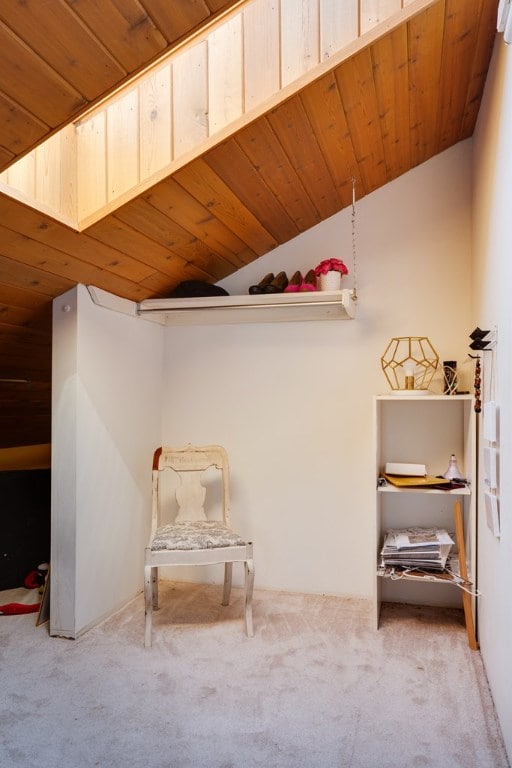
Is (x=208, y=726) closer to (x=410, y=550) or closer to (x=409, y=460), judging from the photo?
(x=410, y=550)

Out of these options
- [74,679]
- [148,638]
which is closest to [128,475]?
[148,638]

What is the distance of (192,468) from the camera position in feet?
10.2

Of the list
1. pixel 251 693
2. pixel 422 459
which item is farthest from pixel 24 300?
pixel 422 459

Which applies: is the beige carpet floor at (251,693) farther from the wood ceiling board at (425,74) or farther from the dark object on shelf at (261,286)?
the wood ceiling board at (425,74)

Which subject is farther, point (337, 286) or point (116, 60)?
point (337, 286)

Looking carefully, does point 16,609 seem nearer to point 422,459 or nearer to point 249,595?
point 249,595

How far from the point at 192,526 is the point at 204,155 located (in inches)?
70.3

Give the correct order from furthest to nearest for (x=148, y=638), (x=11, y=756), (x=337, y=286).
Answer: (x=337, y=286)
(x=148, y=638)
(x=11, y=756)

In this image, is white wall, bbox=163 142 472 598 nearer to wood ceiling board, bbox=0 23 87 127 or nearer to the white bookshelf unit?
the white bookshelf unit

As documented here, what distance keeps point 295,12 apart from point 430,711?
8.25 ft

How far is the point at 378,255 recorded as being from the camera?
3.14 m

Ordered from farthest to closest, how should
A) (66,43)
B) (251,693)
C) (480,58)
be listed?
(480,58)
(251,693)
(66,43)

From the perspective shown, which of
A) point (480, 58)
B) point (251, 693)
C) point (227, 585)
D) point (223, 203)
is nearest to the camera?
→ point (251, 693)

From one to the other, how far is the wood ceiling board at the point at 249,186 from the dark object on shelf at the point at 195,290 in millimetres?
430
